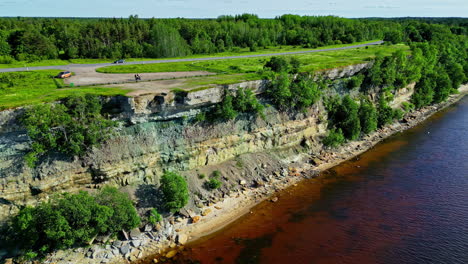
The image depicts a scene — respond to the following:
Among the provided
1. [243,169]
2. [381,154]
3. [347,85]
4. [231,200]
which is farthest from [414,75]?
[231,200]

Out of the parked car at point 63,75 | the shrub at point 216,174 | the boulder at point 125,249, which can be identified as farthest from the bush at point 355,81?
the parked car at point 63,75

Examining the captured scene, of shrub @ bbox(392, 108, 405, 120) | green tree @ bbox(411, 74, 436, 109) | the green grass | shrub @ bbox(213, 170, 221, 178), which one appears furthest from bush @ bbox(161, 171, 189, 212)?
green tree @ bbox(411, 74, 436, 109)

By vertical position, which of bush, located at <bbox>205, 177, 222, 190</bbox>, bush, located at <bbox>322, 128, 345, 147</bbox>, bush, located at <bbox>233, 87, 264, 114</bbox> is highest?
bush, located at <bbox>233, 87, 264, 114</bbox>

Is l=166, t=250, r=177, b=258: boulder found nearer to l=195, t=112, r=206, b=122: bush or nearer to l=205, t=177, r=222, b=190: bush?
l=205, t=177, r=222, b=190: bush

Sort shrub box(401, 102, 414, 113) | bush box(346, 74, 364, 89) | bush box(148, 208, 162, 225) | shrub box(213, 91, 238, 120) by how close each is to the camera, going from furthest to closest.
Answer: shrub box(401, 102, 414, 113), bush box(346, 74, 364, 89), shrub box(213, 91, 238, 120), bush box(148, 208, 162, 225)

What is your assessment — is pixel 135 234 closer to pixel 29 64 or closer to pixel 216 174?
pixel 216 174

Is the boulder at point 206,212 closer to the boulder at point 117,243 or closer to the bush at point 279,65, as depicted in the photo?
the boulder at point 117,243

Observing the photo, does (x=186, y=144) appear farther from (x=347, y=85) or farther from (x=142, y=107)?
(x=347, y=85)
